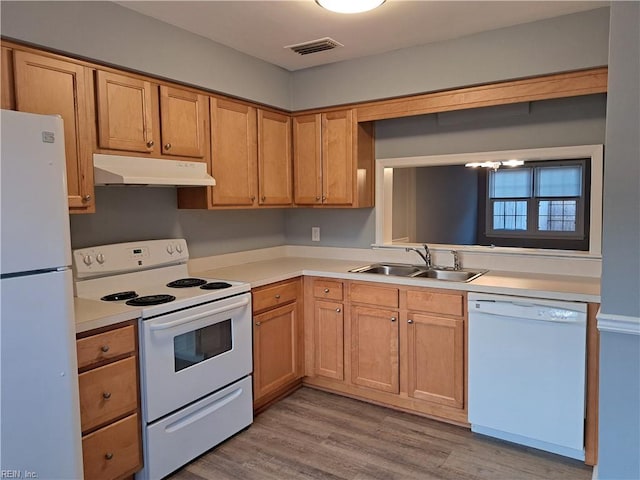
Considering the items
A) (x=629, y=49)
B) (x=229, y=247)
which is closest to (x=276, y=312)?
(x=229, y=247)

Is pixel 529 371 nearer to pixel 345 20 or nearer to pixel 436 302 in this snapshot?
pixel 436 302

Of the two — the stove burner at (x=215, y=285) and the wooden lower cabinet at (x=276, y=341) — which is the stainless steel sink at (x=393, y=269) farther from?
the stove burner at (x=215, y=285)

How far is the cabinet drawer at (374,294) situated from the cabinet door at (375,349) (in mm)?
56

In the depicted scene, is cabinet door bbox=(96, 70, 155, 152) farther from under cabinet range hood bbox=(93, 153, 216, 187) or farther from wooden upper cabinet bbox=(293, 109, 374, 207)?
wooden upper cabinet bbox=(293, 109, 374, 207)

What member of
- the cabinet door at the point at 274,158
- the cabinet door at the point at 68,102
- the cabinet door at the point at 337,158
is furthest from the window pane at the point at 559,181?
the cabinet door at the point at 68,102

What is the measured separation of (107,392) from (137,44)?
6.02ft

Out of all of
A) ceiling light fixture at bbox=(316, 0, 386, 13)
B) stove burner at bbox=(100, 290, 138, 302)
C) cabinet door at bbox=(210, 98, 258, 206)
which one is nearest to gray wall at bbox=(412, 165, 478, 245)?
cabinet door at bbox=(210, 98, 258, 206)

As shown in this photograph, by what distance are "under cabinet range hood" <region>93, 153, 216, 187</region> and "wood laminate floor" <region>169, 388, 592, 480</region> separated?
1572 millimetres

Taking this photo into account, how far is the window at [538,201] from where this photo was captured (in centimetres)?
317

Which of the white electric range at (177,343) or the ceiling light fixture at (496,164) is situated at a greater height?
the ceiling light fixture at (496,164)

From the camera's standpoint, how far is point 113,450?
6.90ft

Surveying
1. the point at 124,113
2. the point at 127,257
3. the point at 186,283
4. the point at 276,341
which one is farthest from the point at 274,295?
the point at 124,113

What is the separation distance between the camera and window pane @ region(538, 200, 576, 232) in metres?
3.22

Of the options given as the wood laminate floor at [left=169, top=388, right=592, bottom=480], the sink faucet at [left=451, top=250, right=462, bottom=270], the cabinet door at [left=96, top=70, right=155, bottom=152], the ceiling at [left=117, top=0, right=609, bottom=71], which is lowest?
the wood laminate floor at [left=169, top=388, right=592, bottom=480]
